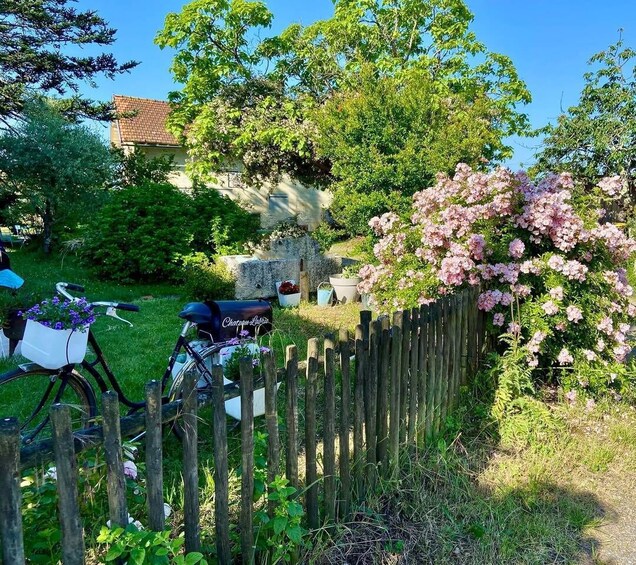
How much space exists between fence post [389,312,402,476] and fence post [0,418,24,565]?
6.06ft

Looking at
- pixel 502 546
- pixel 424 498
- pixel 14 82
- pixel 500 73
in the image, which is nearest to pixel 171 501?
pixel 424 498

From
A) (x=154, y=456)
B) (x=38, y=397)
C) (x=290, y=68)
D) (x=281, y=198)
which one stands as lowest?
(x=38, y=397)

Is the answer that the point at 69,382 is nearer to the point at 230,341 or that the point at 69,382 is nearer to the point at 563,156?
the point at 230,341

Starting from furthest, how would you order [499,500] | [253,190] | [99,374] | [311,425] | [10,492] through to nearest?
[253,190], [99,374], [499,500], [311,425], [10,492]

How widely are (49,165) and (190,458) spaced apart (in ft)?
40.7

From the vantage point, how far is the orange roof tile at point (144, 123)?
20250 millimetres

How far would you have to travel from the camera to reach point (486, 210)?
421 cm

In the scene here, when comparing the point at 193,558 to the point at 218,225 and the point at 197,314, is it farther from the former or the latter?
the point at 218,225

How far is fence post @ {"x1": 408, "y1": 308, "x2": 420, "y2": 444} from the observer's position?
2871mm

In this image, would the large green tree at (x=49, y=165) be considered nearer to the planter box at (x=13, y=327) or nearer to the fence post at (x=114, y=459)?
the planter box at (x=13, y=327)

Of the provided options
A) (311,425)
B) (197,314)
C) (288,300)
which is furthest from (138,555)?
(288,300)

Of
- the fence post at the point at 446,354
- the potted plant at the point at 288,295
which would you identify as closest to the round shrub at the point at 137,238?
the potted plant at the point at 288,295

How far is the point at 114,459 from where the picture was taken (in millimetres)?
1436

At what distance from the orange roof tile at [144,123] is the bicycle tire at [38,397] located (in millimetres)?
16643
